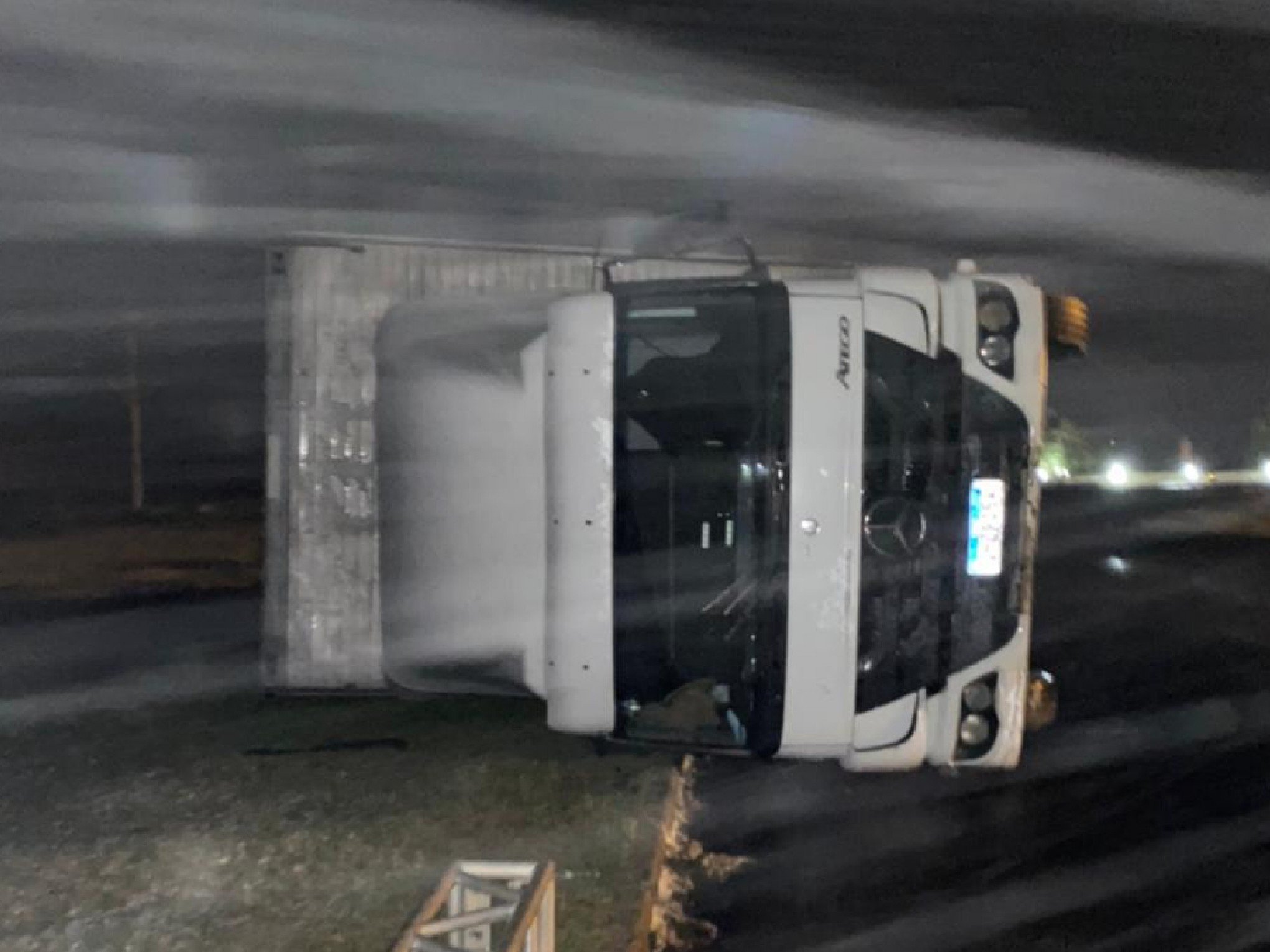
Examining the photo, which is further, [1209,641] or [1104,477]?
[1104,477]

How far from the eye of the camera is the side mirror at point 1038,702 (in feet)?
18.1

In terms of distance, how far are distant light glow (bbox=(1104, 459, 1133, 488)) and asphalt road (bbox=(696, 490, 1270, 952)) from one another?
24.3 meters

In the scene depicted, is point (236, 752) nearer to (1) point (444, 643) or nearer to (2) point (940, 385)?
(1) point (444, 643)

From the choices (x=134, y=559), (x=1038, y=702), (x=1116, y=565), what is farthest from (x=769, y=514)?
(x=1116, y=565)

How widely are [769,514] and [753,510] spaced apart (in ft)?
0.30

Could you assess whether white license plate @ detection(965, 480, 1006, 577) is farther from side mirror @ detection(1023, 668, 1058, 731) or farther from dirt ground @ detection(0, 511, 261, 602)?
dirt ground @ detection(0, 511, 261, 602)

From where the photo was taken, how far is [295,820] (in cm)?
650

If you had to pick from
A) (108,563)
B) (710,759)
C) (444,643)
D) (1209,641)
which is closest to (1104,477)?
(1209,641)

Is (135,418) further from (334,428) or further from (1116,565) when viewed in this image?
(1116,565)

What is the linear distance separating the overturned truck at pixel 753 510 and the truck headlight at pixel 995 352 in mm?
15

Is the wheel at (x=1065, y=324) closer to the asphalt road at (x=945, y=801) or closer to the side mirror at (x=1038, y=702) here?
the side mirror at (x=1038, y=702)

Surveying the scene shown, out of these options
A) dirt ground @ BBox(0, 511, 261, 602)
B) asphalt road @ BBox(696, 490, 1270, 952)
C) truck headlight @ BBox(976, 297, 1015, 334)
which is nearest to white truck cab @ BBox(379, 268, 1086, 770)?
truck headlight @ BBox(976, 297, 1015, 334)

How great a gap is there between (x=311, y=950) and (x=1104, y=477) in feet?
116

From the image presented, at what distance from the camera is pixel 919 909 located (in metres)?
5.74
